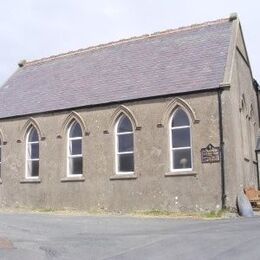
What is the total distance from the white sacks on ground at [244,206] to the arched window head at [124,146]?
4.74 m

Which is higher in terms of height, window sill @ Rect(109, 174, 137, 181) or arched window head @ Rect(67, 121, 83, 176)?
arched window head @ Rect(67, 121, 83, 176)

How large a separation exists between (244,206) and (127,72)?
8739 mm

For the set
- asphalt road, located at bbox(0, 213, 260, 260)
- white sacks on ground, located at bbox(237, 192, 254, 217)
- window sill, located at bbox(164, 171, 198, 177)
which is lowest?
asphalt road, located at bbox(0, 213, 260, 260)

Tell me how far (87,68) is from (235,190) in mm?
10687

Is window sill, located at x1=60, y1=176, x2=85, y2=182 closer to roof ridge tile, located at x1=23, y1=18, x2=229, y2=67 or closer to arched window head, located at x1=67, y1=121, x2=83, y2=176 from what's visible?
arched window head, located at x1=67, y1=121, x2=83, y2=176

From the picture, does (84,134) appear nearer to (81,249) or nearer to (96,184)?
(96,184)

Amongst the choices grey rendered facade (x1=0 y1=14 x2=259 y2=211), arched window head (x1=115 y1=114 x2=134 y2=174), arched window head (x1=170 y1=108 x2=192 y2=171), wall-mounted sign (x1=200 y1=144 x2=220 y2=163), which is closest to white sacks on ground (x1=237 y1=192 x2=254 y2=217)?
grey rendered facade (x1=0 y1=14 x2=259 y2=211)

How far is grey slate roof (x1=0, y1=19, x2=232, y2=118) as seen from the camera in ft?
65.5

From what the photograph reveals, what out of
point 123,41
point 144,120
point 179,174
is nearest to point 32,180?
point 144,120

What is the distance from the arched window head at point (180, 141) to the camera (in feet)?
62.4

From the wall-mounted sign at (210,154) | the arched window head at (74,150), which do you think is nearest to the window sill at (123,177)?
the arched window head at (74,150)

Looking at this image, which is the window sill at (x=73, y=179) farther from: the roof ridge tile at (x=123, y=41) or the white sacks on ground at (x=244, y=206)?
the roof ridge tile at (x=123, y=41)

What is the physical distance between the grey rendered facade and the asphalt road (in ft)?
12.4

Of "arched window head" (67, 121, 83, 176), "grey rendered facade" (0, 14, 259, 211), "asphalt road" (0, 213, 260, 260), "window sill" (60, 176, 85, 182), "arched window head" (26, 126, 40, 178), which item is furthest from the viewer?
"arched window head" (26, 126, 40, 178)
